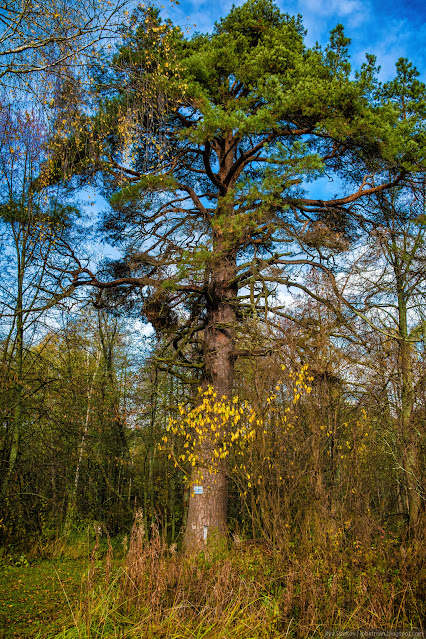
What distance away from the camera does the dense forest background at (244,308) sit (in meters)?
4.24

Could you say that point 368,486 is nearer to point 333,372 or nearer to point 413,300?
point 333,372

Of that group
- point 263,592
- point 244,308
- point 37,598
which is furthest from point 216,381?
point 37,598

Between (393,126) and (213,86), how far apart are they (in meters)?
3.34

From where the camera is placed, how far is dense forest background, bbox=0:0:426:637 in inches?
167

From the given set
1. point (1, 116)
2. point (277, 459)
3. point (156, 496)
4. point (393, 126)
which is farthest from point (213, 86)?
point (156, 496)

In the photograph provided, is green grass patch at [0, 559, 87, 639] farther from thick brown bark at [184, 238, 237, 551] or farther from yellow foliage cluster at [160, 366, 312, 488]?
yellow foliage cluster at [160, 366, 312, 488]

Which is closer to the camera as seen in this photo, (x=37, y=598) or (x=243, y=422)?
(x=37, y=598)

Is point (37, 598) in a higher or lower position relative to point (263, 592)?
lower

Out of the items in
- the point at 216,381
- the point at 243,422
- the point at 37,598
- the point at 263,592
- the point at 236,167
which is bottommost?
the point at 37,598

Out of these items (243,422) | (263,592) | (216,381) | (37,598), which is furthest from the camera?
(216,381)

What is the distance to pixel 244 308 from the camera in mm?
8703

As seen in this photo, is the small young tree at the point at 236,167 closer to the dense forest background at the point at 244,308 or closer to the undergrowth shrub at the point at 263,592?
the dense forest background at the point at 244,308

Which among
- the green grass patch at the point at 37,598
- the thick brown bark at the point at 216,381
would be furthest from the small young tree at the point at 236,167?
the green grass patch at the point at 37,598

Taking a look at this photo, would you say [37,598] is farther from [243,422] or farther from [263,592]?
[243,422]
